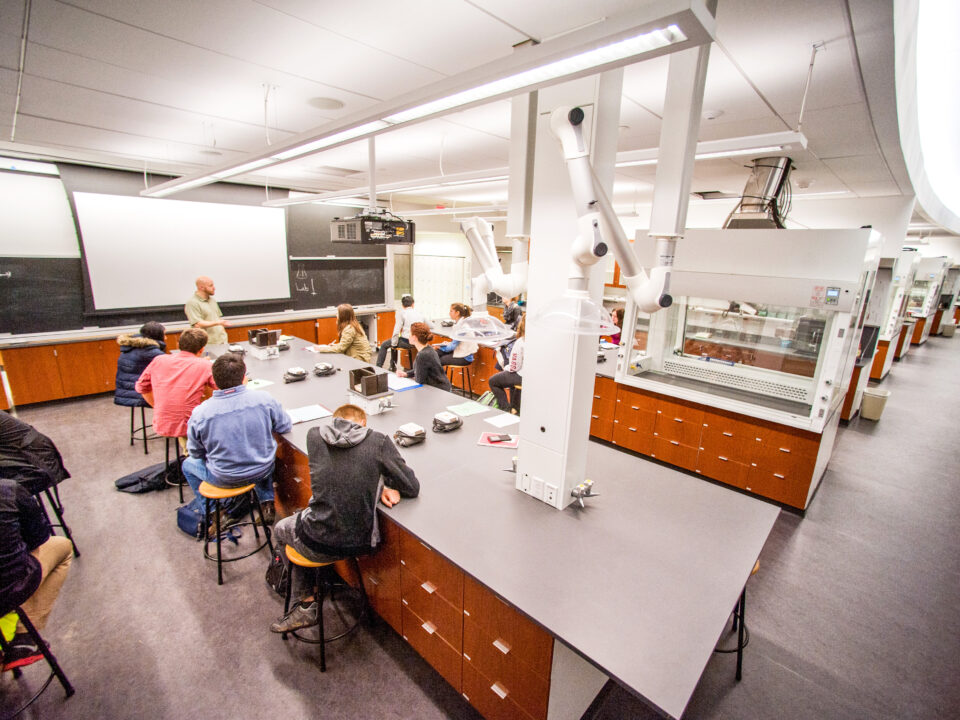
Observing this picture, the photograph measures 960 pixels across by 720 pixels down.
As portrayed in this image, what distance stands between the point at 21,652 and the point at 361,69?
3859mm

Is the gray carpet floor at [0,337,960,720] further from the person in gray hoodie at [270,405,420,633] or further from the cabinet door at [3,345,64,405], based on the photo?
the cabinet door at [3,345,64,405]

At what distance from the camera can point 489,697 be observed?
1.89 metres

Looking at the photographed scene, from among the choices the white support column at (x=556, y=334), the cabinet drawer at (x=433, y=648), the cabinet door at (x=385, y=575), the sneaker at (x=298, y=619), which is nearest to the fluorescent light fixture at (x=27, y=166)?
the sneaker at (x=298, y=619)

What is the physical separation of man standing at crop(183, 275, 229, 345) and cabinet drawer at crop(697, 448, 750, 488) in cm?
639

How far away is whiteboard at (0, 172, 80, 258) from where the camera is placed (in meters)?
5.34

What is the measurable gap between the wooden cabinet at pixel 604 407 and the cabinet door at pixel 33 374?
282 inches

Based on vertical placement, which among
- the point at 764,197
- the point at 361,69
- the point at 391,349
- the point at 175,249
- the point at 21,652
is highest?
the point at 361,69

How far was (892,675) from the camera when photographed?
7.69 ft

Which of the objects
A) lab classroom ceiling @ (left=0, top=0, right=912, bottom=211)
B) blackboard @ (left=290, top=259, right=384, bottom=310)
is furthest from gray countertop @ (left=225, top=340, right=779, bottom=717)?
blackboard @ (left=290, top=259, right=384, bottom=310)

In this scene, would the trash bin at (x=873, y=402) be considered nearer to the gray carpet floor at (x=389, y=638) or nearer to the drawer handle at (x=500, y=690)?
the gray carpet floor at (x=389, y=638)

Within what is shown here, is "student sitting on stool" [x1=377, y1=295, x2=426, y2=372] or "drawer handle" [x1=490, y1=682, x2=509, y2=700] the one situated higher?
"student sitting on stool" [x1=377, y1=295, x2=426, y2=372]

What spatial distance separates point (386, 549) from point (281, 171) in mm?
5936

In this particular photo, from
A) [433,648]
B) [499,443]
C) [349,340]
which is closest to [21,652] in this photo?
[433,648]

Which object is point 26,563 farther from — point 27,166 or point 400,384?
point 27,166
